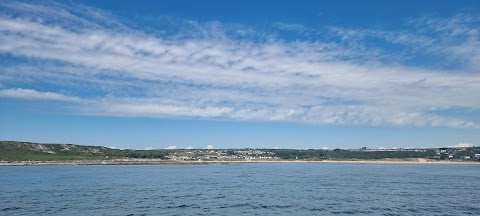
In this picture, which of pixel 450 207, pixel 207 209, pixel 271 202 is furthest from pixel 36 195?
pixel 450 207

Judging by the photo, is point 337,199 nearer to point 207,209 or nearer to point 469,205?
point 469,205

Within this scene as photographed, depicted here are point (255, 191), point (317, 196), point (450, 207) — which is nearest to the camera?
point (450, 207)

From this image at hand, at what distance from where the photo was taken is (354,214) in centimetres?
5450

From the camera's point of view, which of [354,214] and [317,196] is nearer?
→ [354,214]

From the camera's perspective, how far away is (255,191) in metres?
83.4

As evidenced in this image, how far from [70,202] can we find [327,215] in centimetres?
3755

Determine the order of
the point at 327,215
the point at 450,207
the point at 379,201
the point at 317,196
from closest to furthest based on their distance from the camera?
the point at 327,215 → the point at 450,207 → the point at 379,201 → the point at 317,196

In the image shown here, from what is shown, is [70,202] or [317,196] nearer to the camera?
[70,202]

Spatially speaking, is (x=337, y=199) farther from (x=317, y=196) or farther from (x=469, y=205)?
(x=469, y=205)

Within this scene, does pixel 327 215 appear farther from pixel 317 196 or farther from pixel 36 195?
pixel 36 195

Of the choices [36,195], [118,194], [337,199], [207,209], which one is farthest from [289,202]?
[36,195]

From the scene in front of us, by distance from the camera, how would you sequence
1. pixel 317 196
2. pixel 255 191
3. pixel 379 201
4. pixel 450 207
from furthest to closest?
pixel 255 191
pixel 317 196
pixel 379 201
pixel 450 207

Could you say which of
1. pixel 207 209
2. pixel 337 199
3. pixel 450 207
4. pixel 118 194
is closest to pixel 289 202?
pixel 337 199

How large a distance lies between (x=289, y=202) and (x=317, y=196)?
34.7ft
